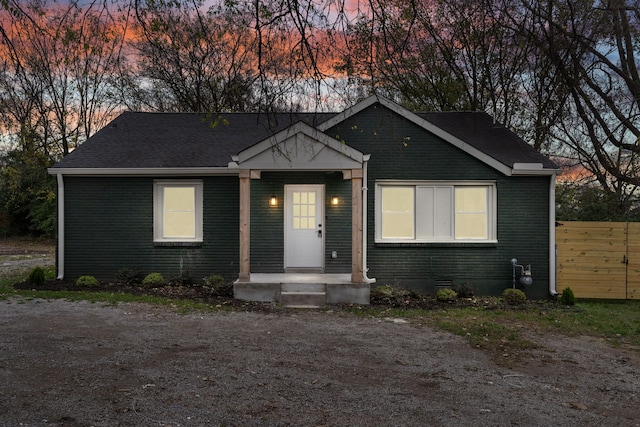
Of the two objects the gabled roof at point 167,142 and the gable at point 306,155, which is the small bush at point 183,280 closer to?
the gabled roof at point 167,142

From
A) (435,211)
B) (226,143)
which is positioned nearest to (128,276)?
(226,143)

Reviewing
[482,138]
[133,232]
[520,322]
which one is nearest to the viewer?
[520,322]

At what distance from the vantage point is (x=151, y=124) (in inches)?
585

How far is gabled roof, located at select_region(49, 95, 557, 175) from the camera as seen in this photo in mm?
11934

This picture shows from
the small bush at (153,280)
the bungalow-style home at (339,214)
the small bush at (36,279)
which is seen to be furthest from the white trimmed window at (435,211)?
the small bush at (36,279)

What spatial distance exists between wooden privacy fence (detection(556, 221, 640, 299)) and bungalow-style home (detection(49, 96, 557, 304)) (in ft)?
1.70

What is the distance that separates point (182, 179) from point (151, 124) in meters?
3.06

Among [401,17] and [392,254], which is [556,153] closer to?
[392,254]

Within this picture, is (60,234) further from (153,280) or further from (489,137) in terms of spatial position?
(489,137)

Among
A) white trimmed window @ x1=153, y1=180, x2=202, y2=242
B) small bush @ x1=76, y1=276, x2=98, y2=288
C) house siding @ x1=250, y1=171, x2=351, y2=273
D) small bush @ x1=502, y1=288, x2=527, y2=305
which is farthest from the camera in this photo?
white trimmed window @ x1=153, y1=180, x2=202, y2=242

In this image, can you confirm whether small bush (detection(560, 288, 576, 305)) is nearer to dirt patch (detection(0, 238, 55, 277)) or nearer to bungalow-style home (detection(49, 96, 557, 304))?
bungalow-style home (detection(49, 96, 557, 304))

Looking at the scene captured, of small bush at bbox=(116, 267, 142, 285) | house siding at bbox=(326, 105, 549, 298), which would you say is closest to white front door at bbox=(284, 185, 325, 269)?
house siding at bbox=(326, 105, 549, 298)

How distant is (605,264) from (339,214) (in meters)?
6.72

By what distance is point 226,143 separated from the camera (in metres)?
13.9
